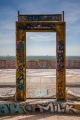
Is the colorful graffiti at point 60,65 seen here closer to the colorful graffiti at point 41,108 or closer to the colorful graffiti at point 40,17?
the colorful graffiti at point 41,108

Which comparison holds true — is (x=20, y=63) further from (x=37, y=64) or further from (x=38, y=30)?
(x=37, y=64)

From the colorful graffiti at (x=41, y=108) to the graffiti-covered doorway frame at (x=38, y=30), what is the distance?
1.18ft

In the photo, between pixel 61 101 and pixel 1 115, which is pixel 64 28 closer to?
pixel 61 101

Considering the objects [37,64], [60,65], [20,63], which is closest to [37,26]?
[20,63]

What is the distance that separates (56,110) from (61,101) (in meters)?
0.42

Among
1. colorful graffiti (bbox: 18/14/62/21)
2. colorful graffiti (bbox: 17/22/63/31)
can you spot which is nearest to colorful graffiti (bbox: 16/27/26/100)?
colorful graffiti (bbox: 17/22/63/31)

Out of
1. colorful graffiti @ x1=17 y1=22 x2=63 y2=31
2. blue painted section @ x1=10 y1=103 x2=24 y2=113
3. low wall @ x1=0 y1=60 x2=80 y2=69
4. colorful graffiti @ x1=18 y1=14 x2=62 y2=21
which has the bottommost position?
blue painted section @ x1=10 y1=103 x2=24 y2=113

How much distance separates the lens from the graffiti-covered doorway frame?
5383 mm

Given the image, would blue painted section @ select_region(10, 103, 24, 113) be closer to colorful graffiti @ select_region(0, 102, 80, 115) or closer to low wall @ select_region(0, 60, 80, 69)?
colorful graffiti @ select_region(0, 102, 80, 115)

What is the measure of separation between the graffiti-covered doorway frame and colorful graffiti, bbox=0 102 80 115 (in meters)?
0.36

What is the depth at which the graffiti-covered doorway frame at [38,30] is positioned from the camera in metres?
5.38

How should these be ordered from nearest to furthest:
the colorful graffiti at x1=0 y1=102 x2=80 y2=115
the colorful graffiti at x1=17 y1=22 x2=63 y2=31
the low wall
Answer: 1. the colorful graffiti at x1=0 y1=102 x2=80 y2=115
2. the colorful graffiti at x1=17 y1=22 x2=63 y2=31
3. the low wall

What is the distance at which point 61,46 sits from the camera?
5438 mm

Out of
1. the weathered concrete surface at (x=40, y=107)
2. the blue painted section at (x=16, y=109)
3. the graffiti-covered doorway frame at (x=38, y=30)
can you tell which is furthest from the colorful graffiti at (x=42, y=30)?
the blue painted section at (x=16, y=109)
